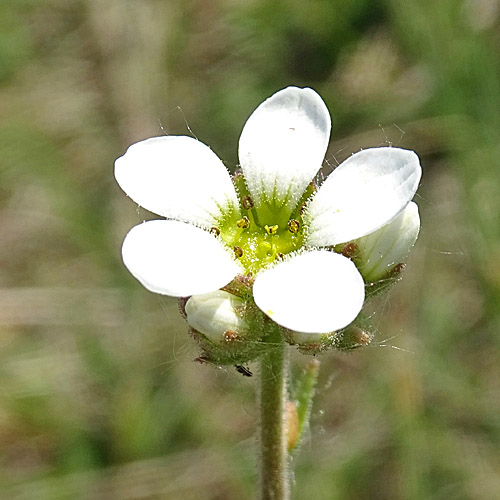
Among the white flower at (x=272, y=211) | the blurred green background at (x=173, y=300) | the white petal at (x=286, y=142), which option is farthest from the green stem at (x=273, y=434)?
the blurred green background at (x=173, y=300)

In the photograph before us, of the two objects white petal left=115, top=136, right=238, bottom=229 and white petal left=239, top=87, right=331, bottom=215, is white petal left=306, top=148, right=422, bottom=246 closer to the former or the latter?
white petal left=239, top=87, right=331, bottom=215

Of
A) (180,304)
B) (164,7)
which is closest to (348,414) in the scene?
(180,304)

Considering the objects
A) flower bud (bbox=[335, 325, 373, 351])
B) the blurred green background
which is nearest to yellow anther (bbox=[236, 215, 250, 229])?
flower bud (bbox=[335, 325, 373, 351])

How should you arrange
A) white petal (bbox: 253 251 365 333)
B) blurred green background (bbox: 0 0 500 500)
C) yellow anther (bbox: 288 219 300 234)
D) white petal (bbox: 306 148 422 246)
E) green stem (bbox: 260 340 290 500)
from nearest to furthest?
white petal (bbox: 253 251 365 333), white petal (bbox: 306 148 422 246), green stem (bbox: 260 340 290 500), yellow anther (bbox: 288 219 300 234), blurred green background (bbox: 0 0 500 500)

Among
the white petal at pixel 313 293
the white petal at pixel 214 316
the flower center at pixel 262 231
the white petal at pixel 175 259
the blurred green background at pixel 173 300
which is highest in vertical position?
the white petal at pixel 175 259

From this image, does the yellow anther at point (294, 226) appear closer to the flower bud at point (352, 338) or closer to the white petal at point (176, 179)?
the white petal at point (176, 179)

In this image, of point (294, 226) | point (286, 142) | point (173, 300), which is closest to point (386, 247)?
point (294, 226)
